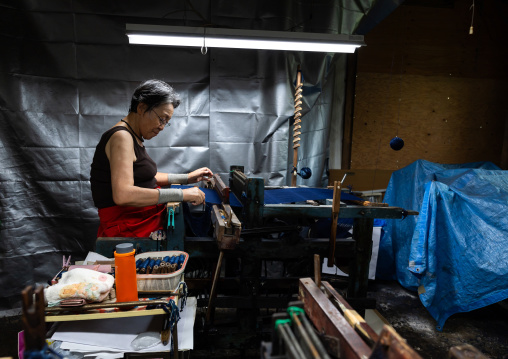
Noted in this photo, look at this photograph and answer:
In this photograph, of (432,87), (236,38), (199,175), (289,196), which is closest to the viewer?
(289,196)

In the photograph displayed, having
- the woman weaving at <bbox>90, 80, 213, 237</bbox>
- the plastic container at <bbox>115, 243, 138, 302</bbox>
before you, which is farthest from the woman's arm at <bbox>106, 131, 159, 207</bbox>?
the plastic container at <bbox>115, 243, 138, 302</bbox>

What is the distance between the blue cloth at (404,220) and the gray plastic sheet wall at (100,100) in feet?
3.97

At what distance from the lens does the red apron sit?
Result: 196 centimetres

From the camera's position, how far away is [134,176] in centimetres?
201

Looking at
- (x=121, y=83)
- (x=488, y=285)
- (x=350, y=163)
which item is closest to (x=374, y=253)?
(x=488, y=285)

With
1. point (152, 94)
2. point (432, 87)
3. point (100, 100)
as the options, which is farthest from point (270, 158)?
point (432, 87)

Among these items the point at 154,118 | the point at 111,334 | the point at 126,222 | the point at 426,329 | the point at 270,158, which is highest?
the point at 154,118

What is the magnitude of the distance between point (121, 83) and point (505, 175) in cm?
364

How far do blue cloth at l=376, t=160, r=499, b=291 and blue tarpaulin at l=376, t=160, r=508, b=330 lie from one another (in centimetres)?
21

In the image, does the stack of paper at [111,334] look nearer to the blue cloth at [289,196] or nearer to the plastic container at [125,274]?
the plastic container at [125,274]

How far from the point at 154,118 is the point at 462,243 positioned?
2.61 m

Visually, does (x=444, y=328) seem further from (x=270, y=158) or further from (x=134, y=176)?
(x=134, y=176)

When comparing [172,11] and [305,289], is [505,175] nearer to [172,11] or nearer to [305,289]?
[305,289]

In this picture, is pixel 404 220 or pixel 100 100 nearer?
pixel 100 100
